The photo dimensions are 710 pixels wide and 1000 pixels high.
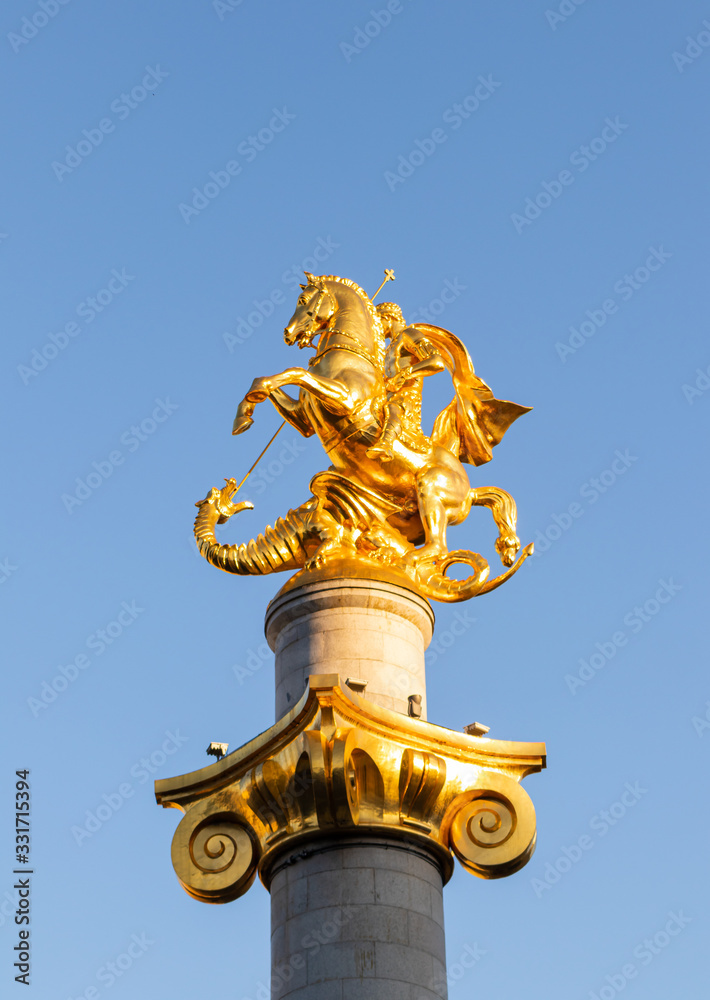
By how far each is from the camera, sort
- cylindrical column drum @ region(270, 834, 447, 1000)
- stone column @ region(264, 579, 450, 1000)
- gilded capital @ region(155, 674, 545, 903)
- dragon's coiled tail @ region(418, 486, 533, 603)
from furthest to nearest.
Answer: dragon's coiled tail @ region(418, 486, 533, 603)
gilded capital @ region(155, 674, 545, 903)
stone column @ region(264, 579, 450, 1000)
cylindrical column drum @ region(270, 834, 447, 1000)

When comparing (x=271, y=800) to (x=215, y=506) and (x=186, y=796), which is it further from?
(x=215, y=506)

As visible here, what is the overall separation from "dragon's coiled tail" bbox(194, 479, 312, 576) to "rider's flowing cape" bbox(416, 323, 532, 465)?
299cm

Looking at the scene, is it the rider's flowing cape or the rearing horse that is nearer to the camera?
the rearing horse

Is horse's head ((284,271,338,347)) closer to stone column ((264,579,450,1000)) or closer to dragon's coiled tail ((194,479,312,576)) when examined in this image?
dragon's coiled tail ((194,479,312,576))

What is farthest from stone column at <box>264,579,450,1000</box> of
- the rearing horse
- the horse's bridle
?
the horse's bridle

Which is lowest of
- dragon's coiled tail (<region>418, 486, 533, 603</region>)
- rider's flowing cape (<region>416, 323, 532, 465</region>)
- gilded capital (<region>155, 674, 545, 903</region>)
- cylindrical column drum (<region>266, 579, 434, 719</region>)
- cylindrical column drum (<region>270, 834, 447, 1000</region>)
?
cylindrical column drum (<region>270, 834, 447, 1000</region>)

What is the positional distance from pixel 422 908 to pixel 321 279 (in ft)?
36.4

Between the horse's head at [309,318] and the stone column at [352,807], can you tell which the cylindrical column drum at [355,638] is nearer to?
the stone column at [352,807]

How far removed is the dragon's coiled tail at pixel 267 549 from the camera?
21.5 meters

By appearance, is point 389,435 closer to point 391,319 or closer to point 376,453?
point 376,453

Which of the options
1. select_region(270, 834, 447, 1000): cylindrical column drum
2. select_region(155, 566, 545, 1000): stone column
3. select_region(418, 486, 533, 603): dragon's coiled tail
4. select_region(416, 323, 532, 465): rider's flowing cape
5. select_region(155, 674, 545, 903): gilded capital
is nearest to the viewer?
select_region(270, 834, 447, 1000): cylindrical column drum

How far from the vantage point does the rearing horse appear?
71.8ft

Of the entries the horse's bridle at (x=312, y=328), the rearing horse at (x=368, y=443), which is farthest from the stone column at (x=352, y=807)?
the horse's bridle at (x=312, y=328)

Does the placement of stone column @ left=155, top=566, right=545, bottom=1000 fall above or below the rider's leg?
below
